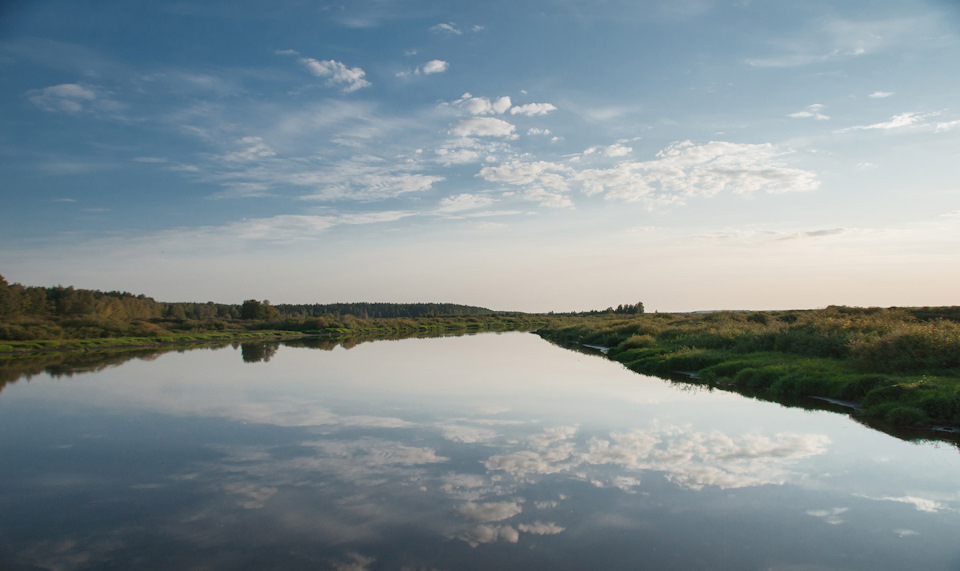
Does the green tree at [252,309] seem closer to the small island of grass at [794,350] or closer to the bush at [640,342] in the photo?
the small island of grass at [794,350]

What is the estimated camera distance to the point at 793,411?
1304 centimetres

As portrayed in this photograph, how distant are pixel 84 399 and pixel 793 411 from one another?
66.8 feet

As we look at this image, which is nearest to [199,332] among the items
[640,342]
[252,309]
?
[252,309]

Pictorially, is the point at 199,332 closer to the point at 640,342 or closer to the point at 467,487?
the point at 640,342

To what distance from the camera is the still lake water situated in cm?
535

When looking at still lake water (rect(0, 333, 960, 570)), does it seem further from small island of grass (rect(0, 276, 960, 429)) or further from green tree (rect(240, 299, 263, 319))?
green tree (rect(240, 299, 263, 319))

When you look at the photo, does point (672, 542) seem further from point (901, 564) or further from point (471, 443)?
point (471, 443)

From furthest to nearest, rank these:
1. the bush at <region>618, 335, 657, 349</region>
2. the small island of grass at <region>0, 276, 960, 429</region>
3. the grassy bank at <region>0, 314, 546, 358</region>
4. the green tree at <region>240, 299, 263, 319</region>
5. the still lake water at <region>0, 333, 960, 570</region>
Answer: the green tree at <region>240, 299, 263, 319</region>
the grassy bank at <region>0, 314, 546, 358</region>
the bush at <region>618, 335, 657, 349</region>
the small island of grass at <region>0, 276, 960, 429</region>
the still lake water at <region>0, 333, 960, 570</region>

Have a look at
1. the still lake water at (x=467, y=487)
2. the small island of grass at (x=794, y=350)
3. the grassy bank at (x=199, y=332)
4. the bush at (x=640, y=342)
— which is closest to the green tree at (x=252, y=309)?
the grassy bank at (x=199, y=332)

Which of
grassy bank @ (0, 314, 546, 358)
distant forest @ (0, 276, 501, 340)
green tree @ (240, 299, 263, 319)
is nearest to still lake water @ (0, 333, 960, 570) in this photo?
grassy bank @ (0, 314, 546, 358)

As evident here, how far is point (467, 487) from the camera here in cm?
734

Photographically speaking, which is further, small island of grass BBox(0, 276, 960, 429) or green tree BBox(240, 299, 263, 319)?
green tree BBox(240, 299, 263, 319)

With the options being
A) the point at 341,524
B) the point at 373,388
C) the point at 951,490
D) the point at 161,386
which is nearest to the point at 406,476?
the point at 341,524

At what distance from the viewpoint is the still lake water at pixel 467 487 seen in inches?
211
